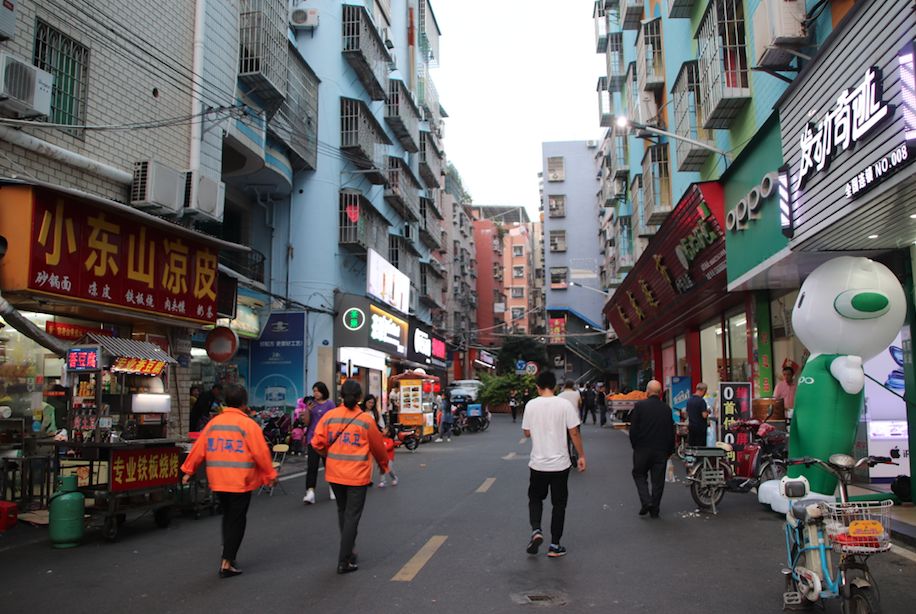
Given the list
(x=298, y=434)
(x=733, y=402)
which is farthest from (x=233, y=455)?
(x=298, y=434)

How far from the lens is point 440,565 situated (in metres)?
A: 6.90

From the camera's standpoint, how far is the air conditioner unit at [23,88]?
9.60 m

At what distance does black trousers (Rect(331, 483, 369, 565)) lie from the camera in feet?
22.0

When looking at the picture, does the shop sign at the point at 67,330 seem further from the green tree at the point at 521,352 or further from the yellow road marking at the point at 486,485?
the green tree at the point at 521,352

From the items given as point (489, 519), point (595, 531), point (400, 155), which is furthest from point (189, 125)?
point (400, 155)

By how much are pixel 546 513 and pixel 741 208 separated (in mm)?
7239

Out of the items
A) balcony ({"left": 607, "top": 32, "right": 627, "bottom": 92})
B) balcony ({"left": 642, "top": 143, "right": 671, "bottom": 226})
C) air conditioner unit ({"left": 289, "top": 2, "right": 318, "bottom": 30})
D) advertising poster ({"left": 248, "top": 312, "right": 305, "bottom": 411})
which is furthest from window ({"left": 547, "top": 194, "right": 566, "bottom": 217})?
advertising poster ({"left": 248, "top": 312, "right": 305, "bottom": 411})

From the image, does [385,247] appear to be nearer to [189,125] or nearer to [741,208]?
Answer: [189,125]

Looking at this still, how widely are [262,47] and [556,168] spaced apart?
57.5 meters

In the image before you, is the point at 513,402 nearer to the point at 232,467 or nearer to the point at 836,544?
the point at 232,467

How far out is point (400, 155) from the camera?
3941 centimetres

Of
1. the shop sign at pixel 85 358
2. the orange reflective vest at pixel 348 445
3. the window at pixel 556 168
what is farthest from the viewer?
the window at pixel 556 168

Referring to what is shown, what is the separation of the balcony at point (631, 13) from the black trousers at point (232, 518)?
1058 inches

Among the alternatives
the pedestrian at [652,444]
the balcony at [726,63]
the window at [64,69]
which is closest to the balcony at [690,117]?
the balcony at [726,63]
